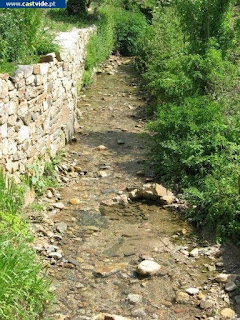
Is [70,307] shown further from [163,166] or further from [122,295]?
[163,166]

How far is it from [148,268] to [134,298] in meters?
0.44

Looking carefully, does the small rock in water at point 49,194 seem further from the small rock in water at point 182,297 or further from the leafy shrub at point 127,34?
the leafy shrub at point 127,34

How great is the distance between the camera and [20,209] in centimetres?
567

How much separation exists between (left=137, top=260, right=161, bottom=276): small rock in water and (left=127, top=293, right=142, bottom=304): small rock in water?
0.33 metres

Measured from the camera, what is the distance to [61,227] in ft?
19.4

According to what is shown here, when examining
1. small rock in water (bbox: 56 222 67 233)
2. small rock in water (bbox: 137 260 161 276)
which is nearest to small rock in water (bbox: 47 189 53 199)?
small rock in water (bbox: 56 222 67 233)

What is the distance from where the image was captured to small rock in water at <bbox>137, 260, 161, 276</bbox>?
4.99 m

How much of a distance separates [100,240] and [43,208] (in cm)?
94

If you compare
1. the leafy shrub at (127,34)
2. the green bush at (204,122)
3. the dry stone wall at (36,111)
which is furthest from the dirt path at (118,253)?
the leafy shrub at (127,34)

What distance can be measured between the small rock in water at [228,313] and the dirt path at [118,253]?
1cm

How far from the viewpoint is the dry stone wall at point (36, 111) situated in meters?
5.74

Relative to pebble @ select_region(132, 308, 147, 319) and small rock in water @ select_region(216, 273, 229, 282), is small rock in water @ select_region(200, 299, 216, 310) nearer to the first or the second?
small rock in water @ select_region(216, 273, 229, 282)

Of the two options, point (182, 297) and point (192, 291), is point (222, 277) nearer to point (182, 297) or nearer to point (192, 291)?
point (192, 291)

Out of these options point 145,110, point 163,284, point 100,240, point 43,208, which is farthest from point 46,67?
point 145,110
